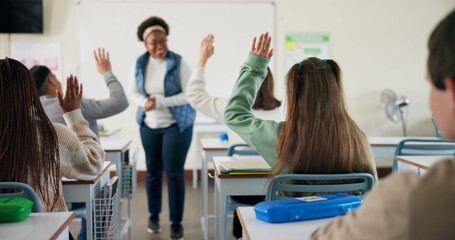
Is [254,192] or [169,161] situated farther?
[169,161]

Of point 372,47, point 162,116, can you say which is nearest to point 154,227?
point 162,116

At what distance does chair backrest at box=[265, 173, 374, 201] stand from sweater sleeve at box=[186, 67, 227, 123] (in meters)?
1.21

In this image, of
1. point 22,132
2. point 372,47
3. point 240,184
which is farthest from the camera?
point 372,47

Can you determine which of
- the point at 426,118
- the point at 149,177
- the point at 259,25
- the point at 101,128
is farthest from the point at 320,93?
the point at 426,118

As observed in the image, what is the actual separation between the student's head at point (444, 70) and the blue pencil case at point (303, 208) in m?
0.60

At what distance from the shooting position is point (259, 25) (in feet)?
19.4

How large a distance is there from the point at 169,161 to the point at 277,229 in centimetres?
230

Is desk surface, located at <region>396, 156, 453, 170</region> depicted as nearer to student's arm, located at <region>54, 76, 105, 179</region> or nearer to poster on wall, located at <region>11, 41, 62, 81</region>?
student's arm, located at <region>54, 76, 105, 179</region>

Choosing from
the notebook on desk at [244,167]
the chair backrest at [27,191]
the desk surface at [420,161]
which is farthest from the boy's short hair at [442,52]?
the desk surface at [420,161]

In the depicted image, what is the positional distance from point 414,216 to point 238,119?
1.23 metres

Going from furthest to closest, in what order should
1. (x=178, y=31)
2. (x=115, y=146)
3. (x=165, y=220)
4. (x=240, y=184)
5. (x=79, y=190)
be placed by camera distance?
(x=178, y=31) < (x=165, y=220) < (x=115, y=146) < (x=240, y=184) < (x=79, y=190)

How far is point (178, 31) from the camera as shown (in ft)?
19.1

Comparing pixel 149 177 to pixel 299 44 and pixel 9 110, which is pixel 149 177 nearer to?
pixel 9 110

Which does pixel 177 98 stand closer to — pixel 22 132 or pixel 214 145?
pixel 214 145
